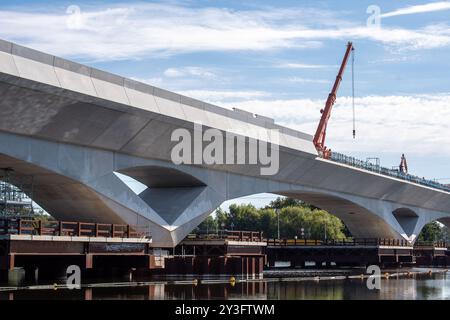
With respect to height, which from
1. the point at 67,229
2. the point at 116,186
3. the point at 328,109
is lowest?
the point at 67,229

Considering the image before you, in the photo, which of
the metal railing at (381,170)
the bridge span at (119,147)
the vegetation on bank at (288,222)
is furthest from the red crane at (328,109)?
the vegetation on bank at (288,222)

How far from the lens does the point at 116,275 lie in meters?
51.0

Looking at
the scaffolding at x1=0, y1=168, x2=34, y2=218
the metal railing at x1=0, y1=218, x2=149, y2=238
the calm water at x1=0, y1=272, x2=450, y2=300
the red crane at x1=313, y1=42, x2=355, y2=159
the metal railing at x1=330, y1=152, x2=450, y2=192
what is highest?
the red crane at x1=313, y1=42, x2=355, y2=159

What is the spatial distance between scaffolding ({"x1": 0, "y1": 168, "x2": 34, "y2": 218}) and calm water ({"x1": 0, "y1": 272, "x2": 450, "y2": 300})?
30.4 feet

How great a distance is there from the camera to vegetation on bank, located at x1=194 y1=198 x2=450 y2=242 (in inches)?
5551

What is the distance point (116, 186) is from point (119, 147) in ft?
7.83

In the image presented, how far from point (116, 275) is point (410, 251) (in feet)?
155

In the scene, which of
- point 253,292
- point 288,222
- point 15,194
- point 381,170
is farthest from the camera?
point 288,222

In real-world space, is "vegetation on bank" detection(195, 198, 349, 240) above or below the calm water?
above

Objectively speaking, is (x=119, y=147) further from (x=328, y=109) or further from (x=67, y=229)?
(x=328, y=109)

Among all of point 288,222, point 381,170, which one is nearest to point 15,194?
point 381,170

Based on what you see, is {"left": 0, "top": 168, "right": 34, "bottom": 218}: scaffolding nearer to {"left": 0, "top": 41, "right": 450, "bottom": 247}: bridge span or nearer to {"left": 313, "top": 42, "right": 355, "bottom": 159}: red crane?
{"left": 0, "top": 41, "right": 450, "bottom": 247}: bridge span

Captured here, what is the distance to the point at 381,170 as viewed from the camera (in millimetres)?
85500

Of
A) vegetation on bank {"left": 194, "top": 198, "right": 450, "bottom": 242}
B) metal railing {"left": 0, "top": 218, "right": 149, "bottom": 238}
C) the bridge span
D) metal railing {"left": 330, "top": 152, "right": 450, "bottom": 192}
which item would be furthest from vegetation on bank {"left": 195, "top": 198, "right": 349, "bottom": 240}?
metal railing {"left": 0, "top": 218, "right": 149, "bottom": 238}
